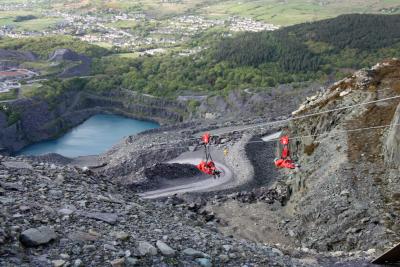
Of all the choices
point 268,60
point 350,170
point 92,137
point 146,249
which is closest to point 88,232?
point 146,249

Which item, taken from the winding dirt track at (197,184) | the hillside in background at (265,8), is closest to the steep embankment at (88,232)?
the winding dirt track at (197,184)

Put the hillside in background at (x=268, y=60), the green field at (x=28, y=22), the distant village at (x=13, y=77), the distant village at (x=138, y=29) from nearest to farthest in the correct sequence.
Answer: the distant village at (x=13, y=77) < the hillside in background at (x=268, y=60) < the distant village at (x=138, y=29) < the green field at (x=28, y=22)

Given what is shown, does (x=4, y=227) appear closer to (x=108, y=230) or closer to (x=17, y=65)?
(x=108, y=230)

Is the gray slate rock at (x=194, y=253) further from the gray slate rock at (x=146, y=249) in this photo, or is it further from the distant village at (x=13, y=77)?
the distant village at (x=13, y=77)

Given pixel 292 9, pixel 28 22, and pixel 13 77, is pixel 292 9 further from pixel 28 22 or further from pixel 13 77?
pixel 13 77

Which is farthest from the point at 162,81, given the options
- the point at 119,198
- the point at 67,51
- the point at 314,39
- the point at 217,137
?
the point at 119,198

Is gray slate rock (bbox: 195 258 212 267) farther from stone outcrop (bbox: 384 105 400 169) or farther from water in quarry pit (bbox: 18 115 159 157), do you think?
water in quarry pit (bbox: 18 115 159 157)
